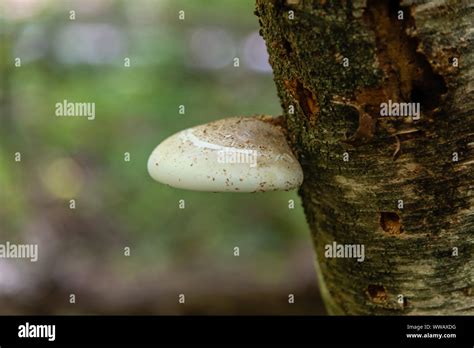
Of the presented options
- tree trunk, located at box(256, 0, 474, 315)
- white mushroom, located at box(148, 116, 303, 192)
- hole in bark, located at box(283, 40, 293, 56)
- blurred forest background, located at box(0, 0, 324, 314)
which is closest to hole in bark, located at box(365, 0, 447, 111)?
tree trunk, located at box(256, 0, 474, 315)

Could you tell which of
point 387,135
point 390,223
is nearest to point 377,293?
point 390,223

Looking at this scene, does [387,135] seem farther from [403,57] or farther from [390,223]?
[390,223]

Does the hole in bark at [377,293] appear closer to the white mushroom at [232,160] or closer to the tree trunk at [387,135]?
the tree trunk at [387,135]

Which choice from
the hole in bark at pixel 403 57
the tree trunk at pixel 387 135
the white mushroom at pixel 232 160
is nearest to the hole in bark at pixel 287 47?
the tree trunk at pixel 387 135

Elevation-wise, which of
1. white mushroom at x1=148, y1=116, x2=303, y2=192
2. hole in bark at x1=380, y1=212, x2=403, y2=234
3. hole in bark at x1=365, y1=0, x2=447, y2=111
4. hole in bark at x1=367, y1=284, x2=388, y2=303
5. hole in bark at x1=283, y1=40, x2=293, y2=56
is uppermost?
hole in bark at x1=283, y1=40, x2=293, y2=56

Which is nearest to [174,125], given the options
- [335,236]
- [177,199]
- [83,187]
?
[177,199]

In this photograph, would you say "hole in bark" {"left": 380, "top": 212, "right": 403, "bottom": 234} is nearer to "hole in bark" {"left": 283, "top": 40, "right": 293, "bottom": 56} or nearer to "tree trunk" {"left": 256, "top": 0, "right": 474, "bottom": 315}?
"tree trunk" {"left": 256, "top": 0, "right": 474, "bottom": 315}
